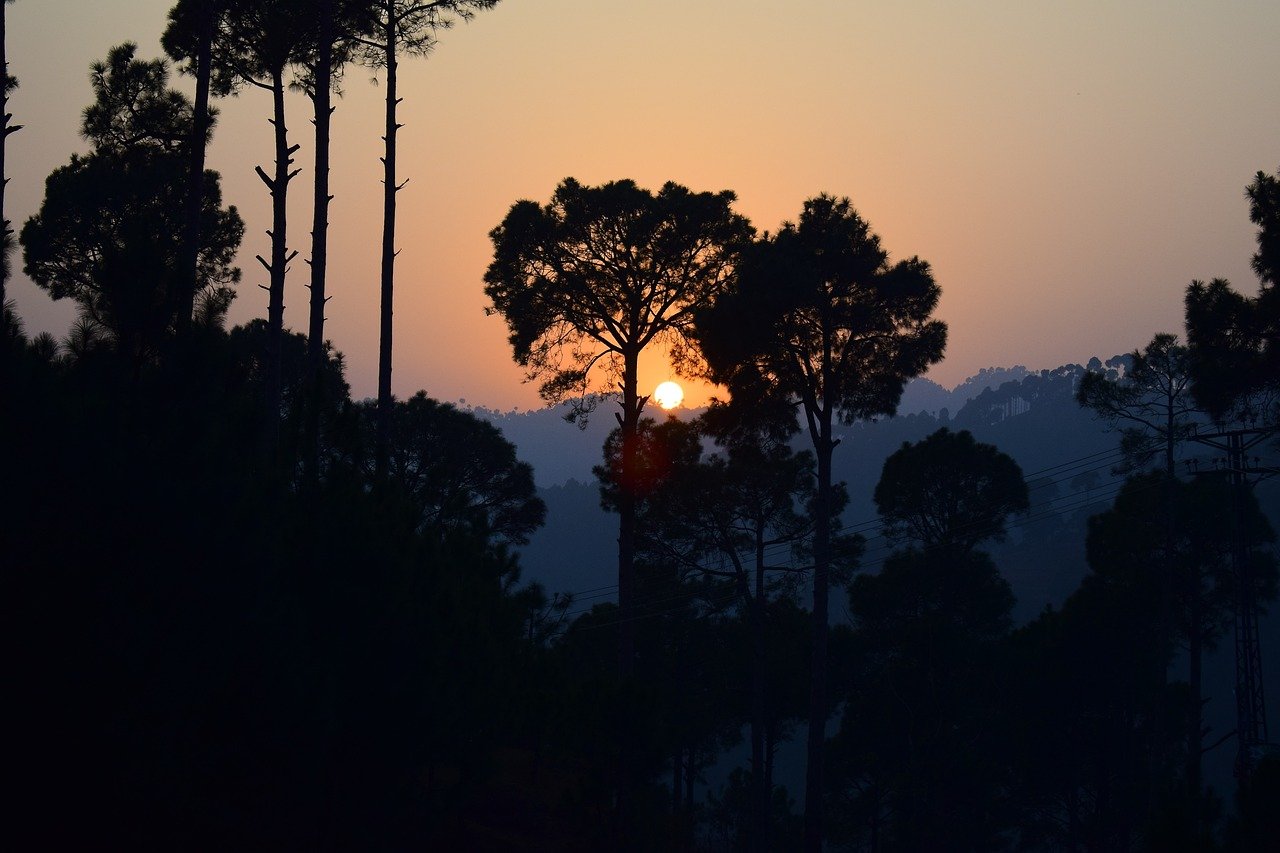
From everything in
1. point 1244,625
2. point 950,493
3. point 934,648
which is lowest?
point 934,648

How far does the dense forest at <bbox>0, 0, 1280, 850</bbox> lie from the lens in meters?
8.26

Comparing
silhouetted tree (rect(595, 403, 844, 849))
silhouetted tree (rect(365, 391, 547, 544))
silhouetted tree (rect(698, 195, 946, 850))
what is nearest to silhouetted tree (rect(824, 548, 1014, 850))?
silhouetted tree (rect(595, 403, 844, 849))

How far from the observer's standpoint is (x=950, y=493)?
3372 centimetres

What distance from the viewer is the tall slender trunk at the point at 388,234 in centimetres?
2147

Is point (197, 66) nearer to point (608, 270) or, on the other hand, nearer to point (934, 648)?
point (608, 270)

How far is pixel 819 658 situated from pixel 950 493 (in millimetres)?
11958

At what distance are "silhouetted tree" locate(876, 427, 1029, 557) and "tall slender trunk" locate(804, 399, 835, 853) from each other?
9.22 meters

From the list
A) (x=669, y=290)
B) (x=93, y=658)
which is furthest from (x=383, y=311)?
(x=93, y=658)

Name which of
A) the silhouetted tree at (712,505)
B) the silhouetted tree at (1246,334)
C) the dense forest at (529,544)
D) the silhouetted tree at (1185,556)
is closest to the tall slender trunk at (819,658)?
the dense forest at (529,544)

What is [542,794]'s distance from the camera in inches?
834

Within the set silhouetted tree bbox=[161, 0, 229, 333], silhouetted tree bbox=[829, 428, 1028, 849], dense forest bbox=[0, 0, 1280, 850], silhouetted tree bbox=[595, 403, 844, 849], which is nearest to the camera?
dense forest bbox=[0, 0, 1280, 850]

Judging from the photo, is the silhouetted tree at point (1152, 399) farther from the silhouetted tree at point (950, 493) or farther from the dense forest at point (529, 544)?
the silhouetted tree at point (950, 493)

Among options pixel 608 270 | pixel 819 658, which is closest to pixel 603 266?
pixel 608 270

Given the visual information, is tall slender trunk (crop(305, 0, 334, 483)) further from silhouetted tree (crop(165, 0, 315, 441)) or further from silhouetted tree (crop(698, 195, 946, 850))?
silhouetted tree (crop(698, 195, 946, 850))
